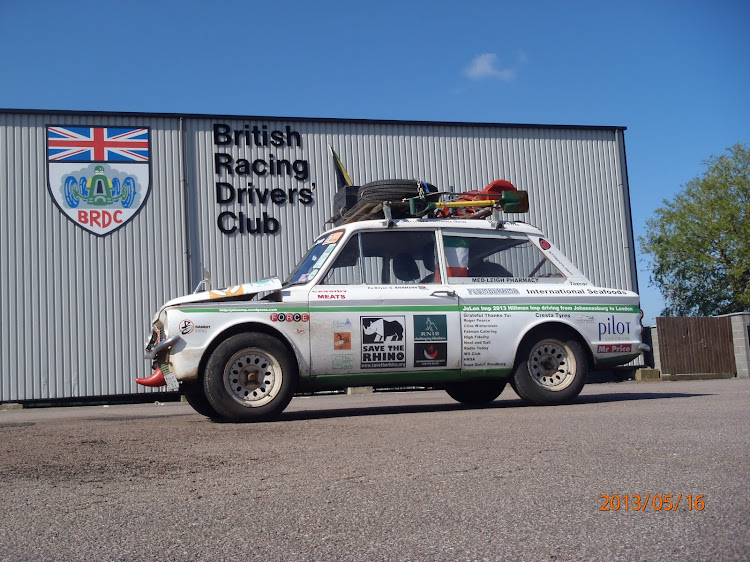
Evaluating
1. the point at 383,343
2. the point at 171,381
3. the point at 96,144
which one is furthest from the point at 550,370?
the point at 96,144

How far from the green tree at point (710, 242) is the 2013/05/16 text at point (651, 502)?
43027 mm

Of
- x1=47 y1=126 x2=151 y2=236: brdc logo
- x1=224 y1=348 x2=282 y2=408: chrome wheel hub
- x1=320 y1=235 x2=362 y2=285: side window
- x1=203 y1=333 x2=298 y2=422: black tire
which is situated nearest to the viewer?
x1=203 y1=333 x2=298 y2=422: black tire

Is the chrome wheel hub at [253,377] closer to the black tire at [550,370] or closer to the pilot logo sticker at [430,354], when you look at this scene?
the pilot logo sticker at [430,354]

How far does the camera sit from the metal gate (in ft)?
72.0

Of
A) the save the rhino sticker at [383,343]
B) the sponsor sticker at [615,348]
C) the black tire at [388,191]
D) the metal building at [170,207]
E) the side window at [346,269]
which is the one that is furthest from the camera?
the metal building at [170,207]

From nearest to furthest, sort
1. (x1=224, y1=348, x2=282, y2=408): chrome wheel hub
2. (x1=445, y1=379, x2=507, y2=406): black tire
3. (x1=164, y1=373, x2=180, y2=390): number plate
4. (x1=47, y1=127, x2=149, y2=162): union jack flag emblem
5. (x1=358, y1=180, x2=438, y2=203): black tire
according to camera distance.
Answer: (x1=224, y1=348, x2=282, y2=408): chrome wheel hub < (x1=164, y1=373, x2=180, y2=390): number plate < (x1=358, y1=180, x2=438, y2=203): black tire < (x1=445, y1=379, x2=507, y2=406): black tire < (x1=47, y1=127, x2=149, y2=162): union jack flag emblem

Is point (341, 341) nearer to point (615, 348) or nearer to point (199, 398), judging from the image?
point (199, 398)

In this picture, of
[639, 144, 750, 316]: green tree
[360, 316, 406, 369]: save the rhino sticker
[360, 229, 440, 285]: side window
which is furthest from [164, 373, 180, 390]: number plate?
[639, 144, 750, 316]: green tree

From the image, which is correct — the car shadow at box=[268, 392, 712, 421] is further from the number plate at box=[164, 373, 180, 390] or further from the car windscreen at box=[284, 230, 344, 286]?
the car windscreen at box=[284, 230, 344, 286]

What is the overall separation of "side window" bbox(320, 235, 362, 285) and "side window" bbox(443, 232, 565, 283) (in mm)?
933

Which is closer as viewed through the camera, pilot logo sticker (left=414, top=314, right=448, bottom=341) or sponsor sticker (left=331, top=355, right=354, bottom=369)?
sponsor sticker (left=331, top=355, right=354, bottom=369)

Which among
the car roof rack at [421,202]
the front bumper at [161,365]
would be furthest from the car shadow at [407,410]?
the car roof rack at [421,202]

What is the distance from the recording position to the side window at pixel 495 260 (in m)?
8.61

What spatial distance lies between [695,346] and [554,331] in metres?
15.1
